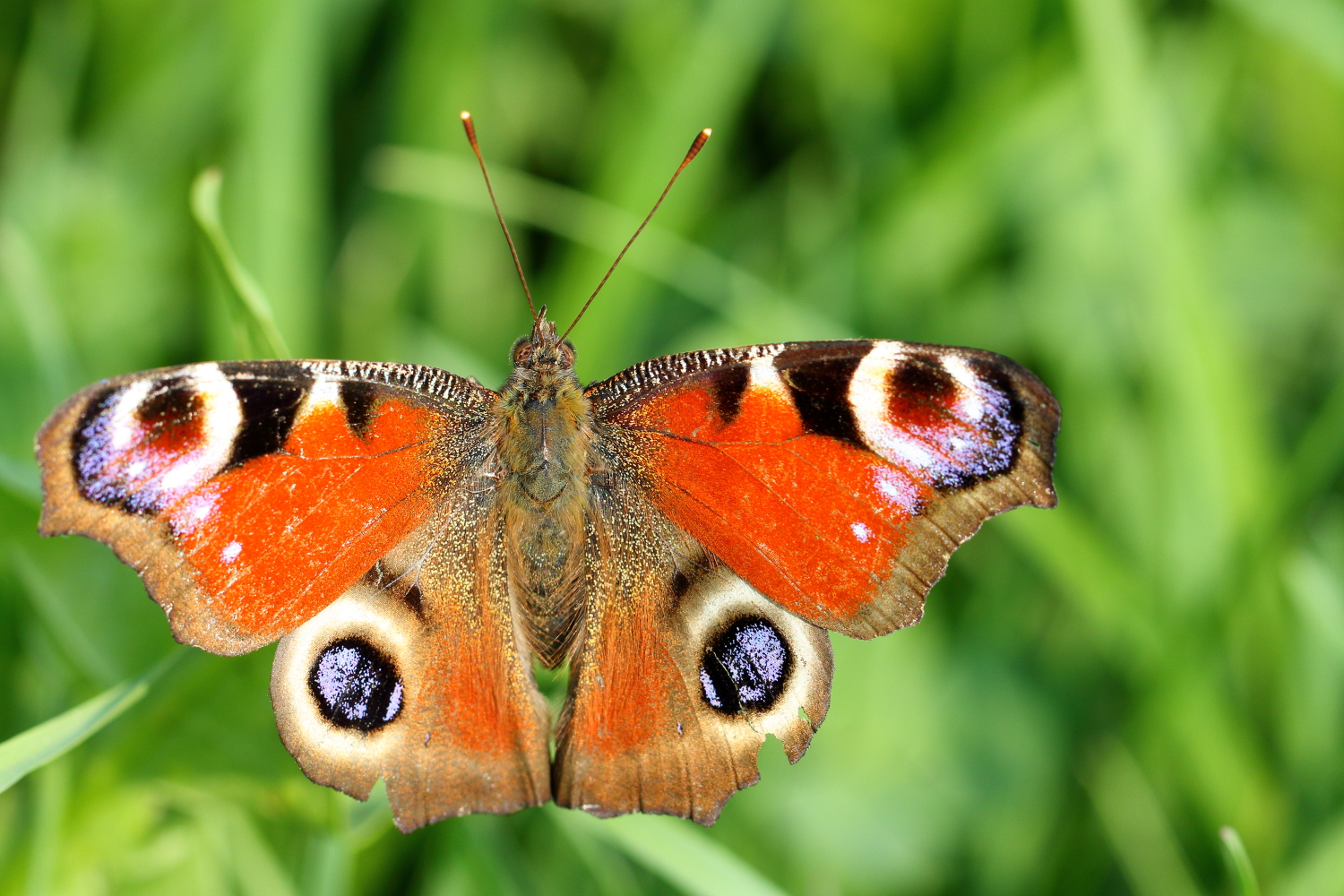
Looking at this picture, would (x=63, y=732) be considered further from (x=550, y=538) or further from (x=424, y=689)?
(x=550, y=538)

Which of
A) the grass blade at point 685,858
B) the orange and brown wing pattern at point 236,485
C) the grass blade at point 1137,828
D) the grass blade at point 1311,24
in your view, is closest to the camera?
the orange and brown wing pattern at point 236,485

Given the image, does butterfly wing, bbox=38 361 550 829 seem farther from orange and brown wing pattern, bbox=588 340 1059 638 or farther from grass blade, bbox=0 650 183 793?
orange and brown wing pattern, bbox=588 340 1059 638

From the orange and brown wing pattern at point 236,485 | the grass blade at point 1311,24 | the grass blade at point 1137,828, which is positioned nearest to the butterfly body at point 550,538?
the orange and brown wing pattern at point 236,485

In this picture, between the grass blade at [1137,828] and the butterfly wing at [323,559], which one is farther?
the grass blade at [1137,828]

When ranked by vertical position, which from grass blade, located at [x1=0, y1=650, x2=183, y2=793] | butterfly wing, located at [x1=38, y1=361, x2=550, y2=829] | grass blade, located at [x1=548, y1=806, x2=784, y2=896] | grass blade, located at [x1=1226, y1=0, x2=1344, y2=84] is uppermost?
grass blade, located at [x1=1226, y1=0, x2=1344, y2=84]

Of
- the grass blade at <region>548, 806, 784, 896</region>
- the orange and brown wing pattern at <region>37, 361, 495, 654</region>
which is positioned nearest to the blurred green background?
the grass blade at <region>548, 806, 784, 896</region>

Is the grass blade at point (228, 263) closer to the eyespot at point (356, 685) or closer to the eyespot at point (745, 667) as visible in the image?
the eyespot at point (356, 685)

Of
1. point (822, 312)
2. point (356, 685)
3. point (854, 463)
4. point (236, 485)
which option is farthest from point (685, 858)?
point (822, 312)
